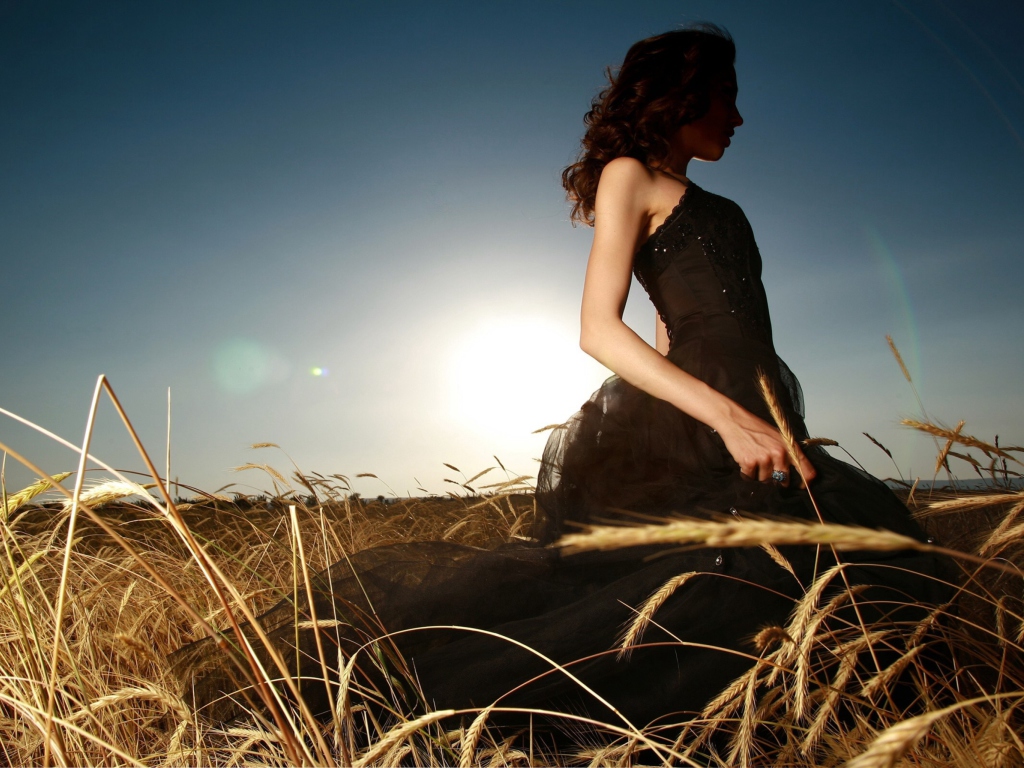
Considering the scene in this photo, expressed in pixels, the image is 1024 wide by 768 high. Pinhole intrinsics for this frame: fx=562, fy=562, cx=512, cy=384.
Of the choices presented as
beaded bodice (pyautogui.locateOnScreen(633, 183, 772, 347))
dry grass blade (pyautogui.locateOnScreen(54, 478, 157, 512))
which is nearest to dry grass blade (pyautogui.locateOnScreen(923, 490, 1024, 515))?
dry grass blade (pyautogui.locateOnScreen(54, 478, 157, 512))

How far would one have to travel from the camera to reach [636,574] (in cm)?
117

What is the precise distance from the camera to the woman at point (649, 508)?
1062mm

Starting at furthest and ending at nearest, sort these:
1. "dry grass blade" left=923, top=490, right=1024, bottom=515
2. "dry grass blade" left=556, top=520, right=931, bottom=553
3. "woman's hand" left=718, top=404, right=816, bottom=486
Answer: "woman's hand" left=718, top=404, right=816, bottom=486, "dry grass blade" left=923, top=490, right=1024, bottom=515, "dry grass blade" left=556, top=520, right=931, bottom=553

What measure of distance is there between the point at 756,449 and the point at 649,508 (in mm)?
282

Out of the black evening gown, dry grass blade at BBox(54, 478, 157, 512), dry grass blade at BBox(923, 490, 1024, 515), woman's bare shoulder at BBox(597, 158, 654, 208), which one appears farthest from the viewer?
woman's bare shoulder at BBox(597, 158, 654, 208)

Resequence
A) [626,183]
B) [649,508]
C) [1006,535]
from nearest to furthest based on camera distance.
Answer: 1. [1006,535]
2. [649,508]
3. [626,183]

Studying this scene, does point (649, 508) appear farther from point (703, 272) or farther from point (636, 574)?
point (703, 272)

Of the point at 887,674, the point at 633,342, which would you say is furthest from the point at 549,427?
the point at 887,674

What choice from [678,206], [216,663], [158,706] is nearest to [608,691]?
[216,663]

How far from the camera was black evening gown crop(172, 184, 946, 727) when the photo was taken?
1057 millimetres

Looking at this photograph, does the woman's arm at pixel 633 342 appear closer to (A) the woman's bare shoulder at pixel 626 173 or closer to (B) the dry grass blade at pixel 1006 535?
(A) the woman's bare shoulder at pixel 626 173

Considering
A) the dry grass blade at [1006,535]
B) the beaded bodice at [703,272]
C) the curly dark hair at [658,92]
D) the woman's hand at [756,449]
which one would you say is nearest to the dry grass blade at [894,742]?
the dry grass blade at [1006,535]

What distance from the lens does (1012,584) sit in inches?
68.1

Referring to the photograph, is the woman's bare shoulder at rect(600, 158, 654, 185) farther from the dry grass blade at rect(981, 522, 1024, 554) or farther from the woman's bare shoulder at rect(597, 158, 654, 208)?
the dry grass blade at rect(981, 522, 1024, 554)
